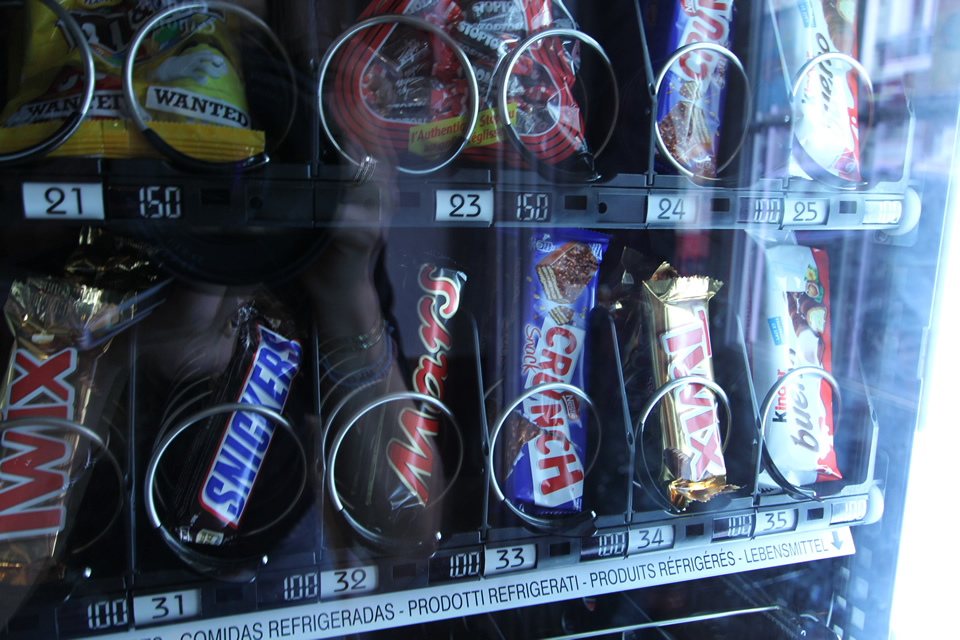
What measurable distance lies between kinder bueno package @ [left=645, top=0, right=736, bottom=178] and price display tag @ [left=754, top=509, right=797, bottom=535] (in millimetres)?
470

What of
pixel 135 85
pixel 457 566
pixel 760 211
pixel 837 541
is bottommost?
pixel 837 541

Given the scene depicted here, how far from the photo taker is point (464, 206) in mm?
624

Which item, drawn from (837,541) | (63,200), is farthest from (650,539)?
(63,200)

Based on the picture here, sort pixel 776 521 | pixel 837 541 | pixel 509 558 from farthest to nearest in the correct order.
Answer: pixel 837 541, pixel 776 521, pixel 509 558

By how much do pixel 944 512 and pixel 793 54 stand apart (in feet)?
2.29

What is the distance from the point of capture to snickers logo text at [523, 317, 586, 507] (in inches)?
29.1

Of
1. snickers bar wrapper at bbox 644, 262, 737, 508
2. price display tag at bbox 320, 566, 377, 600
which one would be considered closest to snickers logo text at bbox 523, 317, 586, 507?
snickers bar wrapper at bbox 644, 262, 737, 508

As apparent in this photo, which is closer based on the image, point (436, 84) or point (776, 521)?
point (436, 84)

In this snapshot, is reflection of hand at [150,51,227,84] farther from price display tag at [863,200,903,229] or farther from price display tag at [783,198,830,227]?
price display tag at [863,200,903,229]

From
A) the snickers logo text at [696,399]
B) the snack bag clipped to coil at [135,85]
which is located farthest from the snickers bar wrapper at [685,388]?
the snack bag clipped to coil at [135,85]

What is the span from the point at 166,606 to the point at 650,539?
0.57 m

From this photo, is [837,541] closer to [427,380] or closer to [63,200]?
[427,380]

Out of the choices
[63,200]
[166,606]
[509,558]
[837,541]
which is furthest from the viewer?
[837,541]

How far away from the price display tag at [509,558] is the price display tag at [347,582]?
0.13 metres
